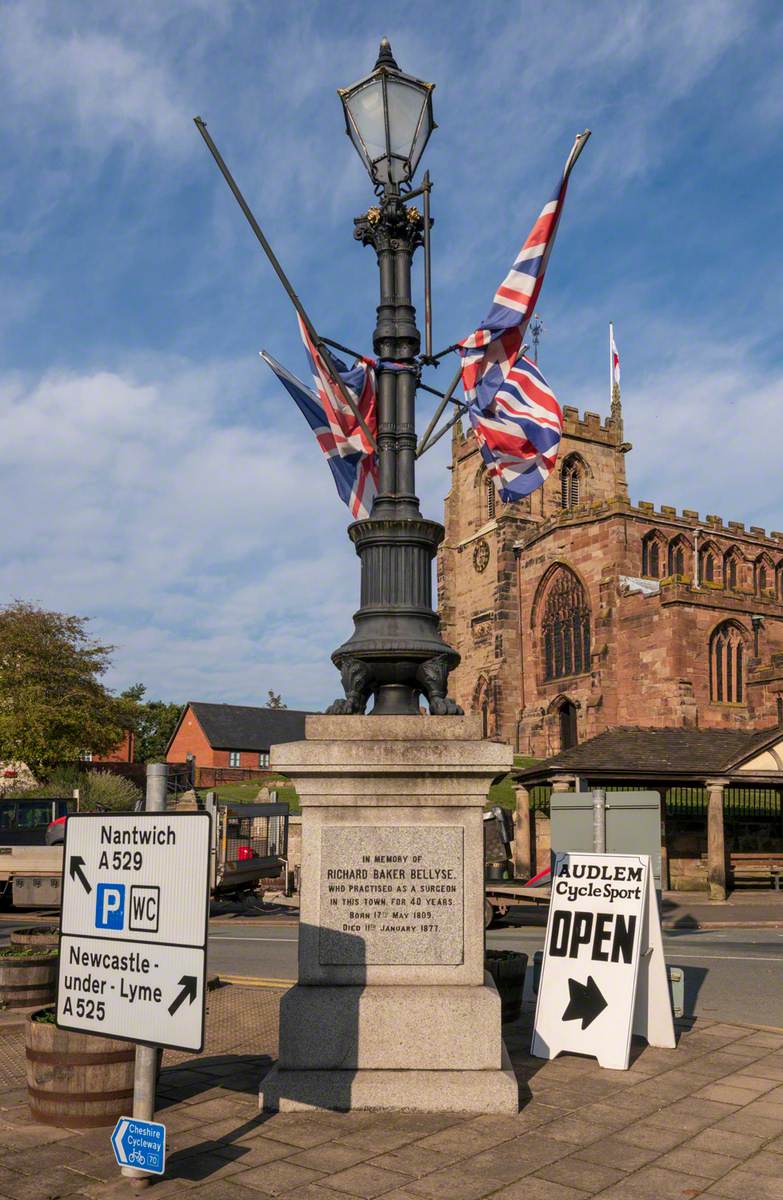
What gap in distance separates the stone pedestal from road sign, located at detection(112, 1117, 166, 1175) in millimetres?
1661

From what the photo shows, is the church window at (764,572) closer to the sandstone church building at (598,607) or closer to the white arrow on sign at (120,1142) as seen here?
the sandstone church building at (598,607)

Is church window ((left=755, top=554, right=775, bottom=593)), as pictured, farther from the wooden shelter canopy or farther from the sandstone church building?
the wooden shelter canopy

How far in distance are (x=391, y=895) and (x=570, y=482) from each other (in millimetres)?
59775

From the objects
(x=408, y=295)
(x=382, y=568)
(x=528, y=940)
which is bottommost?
(x=528, y=940)

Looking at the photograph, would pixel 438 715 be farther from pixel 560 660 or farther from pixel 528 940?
pixel 560 660

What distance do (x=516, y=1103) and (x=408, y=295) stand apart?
19.0 ft

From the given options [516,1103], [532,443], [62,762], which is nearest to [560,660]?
[62,762]

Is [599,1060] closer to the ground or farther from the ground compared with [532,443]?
closer to the ground

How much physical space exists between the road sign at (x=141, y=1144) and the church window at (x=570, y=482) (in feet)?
200

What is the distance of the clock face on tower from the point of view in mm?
61719

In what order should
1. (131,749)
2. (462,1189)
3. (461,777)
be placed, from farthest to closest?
(131,749)
(461,777)
(462,1189)

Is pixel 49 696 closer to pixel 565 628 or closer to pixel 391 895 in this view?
pixel 565 628

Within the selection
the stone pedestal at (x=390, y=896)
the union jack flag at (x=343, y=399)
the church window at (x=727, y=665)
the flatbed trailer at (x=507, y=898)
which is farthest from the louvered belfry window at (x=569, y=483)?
the stone pedestal at (x=390, y=896)

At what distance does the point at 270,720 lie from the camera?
244 ft
